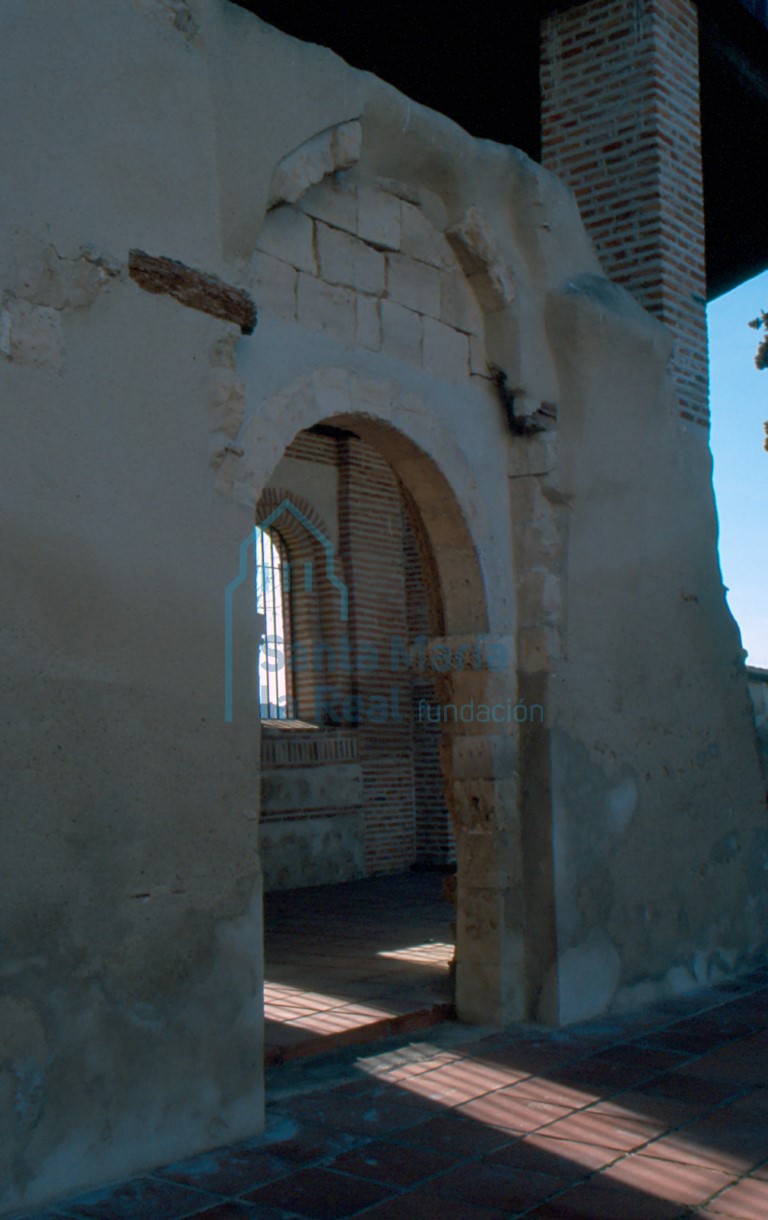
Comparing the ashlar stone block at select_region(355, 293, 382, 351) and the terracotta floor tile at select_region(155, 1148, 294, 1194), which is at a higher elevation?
the ashlar stone block at select_region(355, 293, 382, 351)

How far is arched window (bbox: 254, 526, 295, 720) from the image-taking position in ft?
32.8

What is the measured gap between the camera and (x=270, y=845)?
9141mm

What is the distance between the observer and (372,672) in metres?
10.3

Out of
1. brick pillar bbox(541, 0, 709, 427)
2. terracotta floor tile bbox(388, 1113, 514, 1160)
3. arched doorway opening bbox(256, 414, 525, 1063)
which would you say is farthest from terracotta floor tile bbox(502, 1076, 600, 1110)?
arched doorway opening bbox(256, 414, 525, 1063)

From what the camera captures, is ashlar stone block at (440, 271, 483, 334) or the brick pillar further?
the brick pillar

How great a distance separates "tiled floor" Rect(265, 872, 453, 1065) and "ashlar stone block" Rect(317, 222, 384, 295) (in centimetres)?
295

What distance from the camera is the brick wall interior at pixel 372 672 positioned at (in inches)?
395

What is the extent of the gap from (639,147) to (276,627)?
201 inches

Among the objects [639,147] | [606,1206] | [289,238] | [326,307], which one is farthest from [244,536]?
[639,147]

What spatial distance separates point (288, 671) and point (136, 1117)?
23.0 ft

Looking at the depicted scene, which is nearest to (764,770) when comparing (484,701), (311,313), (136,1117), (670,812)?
(670,812)

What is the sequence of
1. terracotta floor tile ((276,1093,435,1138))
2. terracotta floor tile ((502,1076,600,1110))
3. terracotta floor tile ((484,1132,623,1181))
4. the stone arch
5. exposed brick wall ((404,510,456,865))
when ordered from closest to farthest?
terracotta floor tile ((484,1132,623,1181))
terracotta floor tile ((276,1093,435,1138))
terracotta floor tile ((502,1076,600,1110))
the stone arch
exposed brick wall ((404,510,456,865))

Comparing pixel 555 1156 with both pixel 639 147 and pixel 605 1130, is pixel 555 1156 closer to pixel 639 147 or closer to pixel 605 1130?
pixel 605 1130

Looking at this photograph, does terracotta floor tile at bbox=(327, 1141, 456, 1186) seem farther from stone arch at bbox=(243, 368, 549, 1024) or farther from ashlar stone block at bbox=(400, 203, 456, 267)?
ashlar stone block at bbox=(400, 203, 456, 267)
